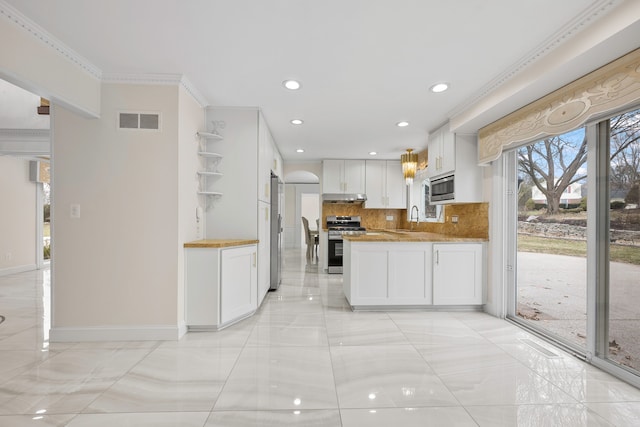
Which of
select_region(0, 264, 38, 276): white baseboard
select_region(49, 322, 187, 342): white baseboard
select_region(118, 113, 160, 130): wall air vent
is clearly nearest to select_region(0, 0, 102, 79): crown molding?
select_region(118, 113, 160, 130): wall air vent

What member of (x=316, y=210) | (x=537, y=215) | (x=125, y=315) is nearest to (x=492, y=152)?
(x=537, y=215)

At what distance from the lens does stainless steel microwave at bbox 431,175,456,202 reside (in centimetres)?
395

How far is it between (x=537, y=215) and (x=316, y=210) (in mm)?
9287

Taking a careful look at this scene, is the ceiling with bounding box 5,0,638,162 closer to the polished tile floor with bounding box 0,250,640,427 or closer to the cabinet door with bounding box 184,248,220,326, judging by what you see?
the cabinet door with bounding box 184,248,220,326

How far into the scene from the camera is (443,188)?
166 inches

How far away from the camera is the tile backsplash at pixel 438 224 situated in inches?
154

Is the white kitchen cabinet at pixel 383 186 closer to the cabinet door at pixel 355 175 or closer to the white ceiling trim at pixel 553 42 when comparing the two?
the cabinet door at pixel 355 175

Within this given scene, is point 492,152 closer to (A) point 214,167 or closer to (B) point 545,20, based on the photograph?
(B) point 545,20

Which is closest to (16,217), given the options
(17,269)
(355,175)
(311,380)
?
(17,269)

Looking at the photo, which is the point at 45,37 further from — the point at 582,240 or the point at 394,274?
the point at 582,240

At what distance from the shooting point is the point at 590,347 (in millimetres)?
2443

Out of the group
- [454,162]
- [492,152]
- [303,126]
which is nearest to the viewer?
[492,152]

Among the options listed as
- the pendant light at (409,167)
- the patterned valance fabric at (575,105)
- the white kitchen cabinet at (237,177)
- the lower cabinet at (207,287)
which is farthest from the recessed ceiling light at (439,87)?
the lower cabinet at (207,287)

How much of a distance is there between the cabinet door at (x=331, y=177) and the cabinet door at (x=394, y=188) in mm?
1011
